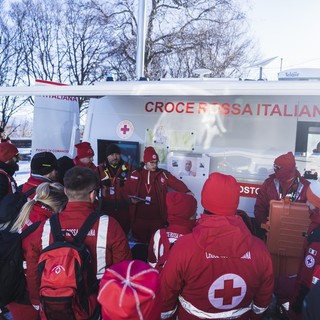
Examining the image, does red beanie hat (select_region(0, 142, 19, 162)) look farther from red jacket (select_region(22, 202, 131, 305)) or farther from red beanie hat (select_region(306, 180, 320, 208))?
red beanie hat (select_region(306, 180, 320, 208))

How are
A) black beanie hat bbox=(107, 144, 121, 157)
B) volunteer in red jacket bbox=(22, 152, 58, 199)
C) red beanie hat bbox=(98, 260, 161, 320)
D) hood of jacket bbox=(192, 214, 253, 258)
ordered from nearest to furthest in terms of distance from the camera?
1. red beanie hat bbox=(98, 260, 161, 320)
2. hood of jacket bbox=(192, 214, 253, 258)
3. volunteer in red jacket bbox=(22, 152, 58, 199)
4. black beanie hat bbox=(107, 144, 121, 157)

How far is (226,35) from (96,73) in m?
5.77

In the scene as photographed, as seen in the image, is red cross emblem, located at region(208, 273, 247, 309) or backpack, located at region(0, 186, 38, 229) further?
backpack, located at region(0, 186, 38, 229)

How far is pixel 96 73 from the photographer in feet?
49.0

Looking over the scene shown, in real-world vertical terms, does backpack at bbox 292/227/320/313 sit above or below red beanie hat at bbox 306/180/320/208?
below

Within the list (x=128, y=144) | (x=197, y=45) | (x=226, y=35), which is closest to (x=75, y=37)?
(x=197, y=45)

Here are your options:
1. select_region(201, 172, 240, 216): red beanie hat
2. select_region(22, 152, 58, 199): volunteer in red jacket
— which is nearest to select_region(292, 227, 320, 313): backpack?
select_region(201, 172, 240, 216): red beanie hat

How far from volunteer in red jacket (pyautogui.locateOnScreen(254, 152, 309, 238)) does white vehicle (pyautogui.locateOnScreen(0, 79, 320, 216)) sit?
1.44ft

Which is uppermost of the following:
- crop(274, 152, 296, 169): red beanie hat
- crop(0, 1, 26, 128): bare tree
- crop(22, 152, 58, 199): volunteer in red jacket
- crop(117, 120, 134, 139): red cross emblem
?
crop(0, 1, 26, 128): bare tree

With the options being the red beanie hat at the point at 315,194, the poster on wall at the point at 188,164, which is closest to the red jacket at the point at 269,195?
the poster on wall at the point at 188,164

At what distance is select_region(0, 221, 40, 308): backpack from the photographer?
2000mm

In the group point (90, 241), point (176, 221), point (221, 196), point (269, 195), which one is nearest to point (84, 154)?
point (269, 195)

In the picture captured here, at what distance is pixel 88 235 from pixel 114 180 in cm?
265

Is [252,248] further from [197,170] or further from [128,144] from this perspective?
[128,144]
